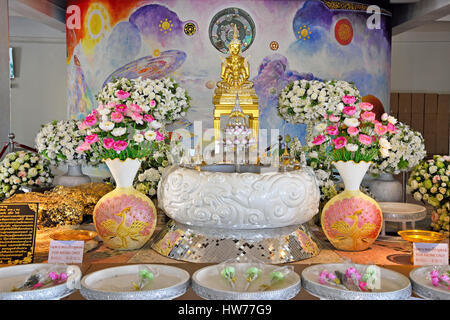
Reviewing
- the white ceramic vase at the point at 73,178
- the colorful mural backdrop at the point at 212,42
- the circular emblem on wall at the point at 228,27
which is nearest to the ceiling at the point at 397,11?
the colorful mural backdrop at the point at 212,42

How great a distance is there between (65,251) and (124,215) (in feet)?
1.76

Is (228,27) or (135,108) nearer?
(135,108)

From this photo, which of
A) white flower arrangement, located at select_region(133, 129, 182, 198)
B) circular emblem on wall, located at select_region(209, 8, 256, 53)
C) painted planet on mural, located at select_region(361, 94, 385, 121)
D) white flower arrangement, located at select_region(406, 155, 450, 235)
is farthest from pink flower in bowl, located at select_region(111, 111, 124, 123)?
painted planet on mural, located at select_region(361, 94, 385, 121)

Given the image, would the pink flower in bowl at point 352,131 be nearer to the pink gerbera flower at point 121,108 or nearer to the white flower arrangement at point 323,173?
the white flower arrangement at point 323,173

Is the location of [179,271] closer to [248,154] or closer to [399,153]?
[248,154]

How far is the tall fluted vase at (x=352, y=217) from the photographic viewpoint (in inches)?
92.9

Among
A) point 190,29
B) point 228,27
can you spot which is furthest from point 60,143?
point 228,27

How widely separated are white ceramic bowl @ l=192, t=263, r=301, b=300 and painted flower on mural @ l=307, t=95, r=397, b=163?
1.06 m

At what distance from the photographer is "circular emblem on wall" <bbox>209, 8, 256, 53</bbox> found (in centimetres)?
730

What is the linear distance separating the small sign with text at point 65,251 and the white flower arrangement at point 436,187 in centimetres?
188

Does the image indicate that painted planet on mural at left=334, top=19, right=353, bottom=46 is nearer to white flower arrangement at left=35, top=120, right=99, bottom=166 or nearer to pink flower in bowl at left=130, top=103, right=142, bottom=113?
white flower arrangement at left=35, top=120, right=99, bottom=166

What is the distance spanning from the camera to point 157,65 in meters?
7.34

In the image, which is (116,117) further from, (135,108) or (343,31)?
(343,31)
